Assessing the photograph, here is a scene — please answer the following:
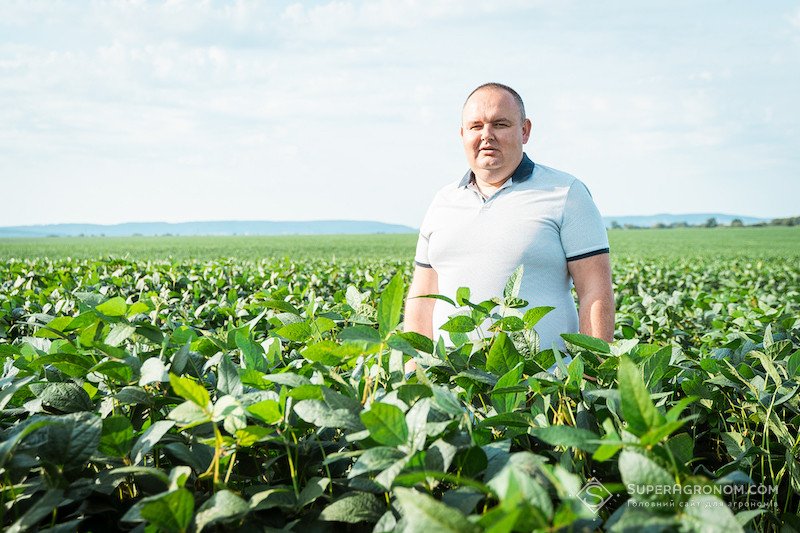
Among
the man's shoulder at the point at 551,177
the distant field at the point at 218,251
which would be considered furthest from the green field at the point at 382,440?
the distant field at the point at 218,251

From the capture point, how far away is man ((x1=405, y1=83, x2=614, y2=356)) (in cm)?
245

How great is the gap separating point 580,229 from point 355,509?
6.69 ft

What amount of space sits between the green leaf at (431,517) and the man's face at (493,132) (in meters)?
2.25

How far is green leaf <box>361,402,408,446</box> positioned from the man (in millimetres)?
1822

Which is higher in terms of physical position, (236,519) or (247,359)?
(247,359)

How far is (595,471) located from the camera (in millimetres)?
908

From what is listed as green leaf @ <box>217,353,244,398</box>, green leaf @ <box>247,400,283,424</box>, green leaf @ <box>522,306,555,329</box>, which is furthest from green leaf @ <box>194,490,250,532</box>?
green leaf @ <box>522,306,555,329</box>

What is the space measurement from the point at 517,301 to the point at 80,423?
2.99 feet

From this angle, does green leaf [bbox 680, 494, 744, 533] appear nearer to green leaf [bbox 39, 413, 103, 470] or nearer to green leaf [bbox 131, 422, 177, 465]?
green leaf [bbox 131, 422, 177, 465]

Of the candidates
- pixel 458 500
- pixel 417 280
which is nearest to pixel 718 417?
pixel 458 500

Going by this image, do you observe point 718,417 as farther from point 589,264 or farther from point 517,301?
point 589,264

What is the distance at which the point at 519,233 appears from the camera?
8.18 ft

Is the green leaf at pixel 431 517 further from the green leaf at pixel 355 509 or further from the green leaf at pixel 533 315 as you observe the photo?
the green leaf at pixel 533 315

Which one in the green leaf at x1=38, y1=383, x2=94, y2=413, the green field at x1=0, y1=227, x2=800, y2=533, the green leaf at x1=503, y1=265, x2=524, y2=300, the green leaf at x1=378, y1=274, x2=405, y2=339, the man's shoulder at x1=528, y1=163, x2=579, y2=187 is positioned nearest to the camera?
the green field at x1=0, y1=227, x2=800, y2=533
